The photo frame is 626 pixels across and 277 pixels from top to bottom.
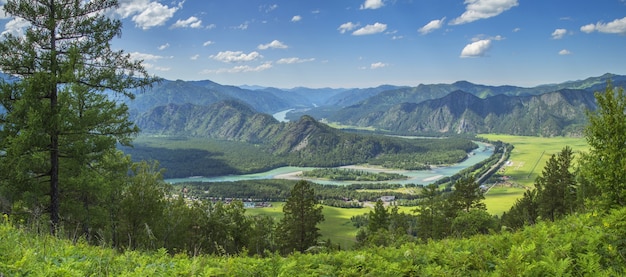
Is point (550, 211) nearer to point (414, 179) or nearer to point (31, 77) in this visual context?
point (31, 77)

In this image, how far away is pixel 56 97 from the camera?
12.8m

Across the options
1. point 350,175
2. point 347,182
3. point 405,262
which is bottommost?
point 347,182

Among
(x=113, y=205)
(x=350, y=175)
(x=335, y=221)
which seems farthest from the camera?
(x=350, y=175)

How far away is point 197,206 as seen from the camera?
30141mm

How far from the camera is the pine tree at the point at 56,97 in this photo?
11.9 metres

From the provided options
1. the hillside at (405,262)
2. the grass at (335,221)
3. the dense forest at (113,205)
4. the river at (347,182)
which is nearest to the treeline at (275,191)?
the grass at (335,221)

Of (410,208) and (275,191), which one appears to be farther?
(275,191)

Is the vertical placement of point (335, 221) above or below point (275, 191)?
below

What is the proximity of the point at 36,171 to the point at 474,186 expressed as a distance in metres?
36.5

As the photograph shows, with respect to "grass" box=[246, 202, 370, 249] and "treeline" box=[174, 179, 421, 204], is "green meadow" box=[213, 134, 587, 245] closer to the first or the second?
"grass" box=[246, 202, 370, 249]

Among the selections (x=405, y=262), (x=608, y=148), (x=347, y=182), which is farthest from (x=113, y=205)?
(x=347, y=182)

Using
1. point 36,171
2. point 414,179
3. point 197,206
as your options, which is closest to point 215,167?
point 414,179

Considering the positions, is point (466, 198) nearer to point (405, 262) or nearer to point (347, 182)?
point (405, 262)

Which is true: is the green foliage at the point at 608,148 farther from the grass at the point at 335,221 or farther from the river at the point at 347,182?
the river at the point at 347,182
